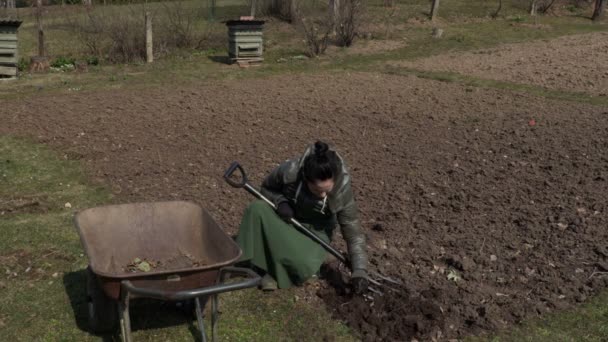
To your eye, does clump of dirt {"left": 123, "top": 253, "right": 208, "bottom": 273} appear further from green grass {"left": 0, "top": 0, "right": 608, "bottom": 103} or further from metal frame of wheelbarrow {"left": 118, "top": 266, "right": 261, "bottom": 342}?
green grass {"left": 0, "top": 0, "right": 608, "bottom": 103}

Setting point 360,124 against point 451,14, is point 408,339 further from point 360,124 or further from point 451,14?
point 451,14

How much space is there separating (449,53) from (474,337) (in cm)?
1169

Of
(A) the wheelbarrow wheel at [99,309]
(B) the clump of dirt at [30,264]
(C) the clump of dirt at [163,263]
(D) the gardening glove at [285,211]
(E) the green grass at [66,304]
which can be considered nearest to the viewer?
(A) the wheelbarrow wheel at [99,309]

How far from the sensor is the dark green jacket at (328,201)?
459 centimetres

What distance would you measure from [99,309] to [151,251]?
58 cm

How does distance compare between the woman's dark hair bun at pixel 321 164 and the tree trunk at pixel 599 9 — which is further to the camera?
the tree trunk at pixel 599 9

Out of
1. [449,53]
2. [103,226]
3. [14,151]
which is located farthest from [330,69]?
[103,226]

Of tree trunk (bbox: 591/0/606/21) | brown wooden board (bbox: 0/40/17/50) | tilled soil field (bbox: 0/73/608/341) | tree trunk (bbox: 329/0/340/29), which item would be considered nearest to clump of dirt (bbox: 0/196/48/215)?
tilled soil field (bbox: 0/73/608/341)

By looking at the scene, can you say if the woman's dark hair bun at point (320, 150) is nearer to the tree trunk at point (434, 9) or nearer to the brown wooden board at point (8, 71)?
the brown wooden board at point (8, 71)

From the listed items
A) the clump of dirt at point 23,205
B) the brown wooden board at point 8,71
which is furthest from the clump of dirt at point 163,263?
the brown wooden board at point 8,71

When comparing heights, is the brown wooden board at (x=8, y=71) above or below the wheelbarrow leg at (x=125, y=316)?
below

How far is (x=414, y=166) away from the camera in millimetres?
7402

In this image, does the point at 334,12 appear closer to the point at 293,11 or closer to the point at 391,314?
the point at 293,11

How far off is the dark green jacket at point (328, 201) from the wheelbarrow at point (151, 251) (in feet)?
1.96
